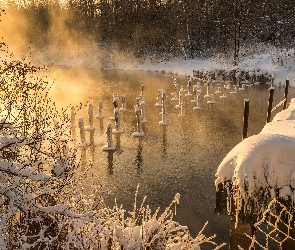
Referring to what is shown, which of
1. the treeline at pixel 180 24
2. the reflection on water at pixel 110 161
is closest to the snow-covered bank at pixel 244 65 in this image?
the treeline at pixel 180 24

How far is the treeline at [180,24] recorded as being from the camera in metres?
60.3

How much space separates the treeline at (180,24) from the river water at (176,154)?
1036 inches

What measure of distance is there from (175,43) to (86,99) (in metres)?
40.2

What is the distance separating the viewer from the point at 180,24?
230 feet

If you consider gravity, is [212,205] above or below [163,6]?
below

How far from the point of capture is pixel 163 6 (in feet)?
249

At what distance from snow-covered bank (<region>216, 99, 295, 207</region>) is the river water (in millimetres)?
4058

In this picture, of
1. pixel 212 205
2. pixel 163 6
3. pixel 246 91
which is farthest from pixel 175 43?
pixel 212 205

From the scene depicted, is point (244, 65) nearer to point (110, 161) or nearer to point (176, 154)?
point (176, 154)

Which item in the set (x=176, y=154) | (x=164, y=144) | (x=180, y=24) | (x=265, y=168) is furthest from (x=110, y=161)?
(x=180, y=24)

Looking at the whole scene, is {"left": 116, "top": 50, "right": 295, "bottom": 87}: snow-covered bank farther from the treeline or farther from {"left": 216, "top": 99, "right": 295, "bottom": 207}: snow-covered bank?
{"left": 216, "top": 99, "right": 295, "bottom": 207}: snow-covered bank

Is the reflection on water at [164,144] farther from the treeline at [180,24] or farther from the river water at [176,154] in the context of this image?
the treeline at [180,24]

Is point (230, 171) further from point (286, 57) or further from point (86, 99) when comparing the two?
point (286, 57)

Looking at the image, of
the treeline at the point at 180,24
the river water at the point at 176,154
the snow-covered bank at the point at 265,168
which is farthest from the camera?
the treeline at the point at 180,24
